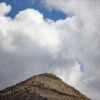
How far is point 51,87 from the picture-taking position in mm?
55781

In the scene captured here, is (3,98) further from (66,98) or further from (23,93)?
(66,98)

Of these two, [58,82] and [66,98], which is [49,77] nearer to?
[58,82]

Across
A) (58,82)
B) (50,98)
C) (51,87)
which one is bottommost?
(50,98)

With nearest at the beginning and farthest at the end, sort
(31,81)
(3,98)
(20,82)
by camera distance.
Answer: (3,98)
(31,81)
(20,82)

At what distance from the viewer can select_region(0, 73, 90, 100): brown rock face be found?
52.4m

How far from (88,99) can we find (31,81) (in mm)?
15031

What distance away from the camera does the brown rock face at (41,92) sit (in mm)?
52438

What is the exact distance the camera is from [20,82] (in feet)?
207

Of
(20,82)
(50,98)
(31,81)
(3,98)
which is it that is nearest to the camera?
(50,98)

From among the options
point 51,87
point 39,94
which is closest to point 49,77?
point 51,87

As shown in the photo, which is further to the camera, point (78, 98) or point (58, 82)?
point (58, 82)

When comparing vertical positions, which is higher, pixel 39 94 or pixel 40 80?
pixel 40 80

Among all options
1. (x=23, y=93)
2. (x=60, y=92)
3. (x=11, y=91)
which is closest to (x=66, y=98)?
(x=60, y=92)

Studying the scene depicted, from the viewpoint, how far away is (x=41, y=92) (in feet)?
174
